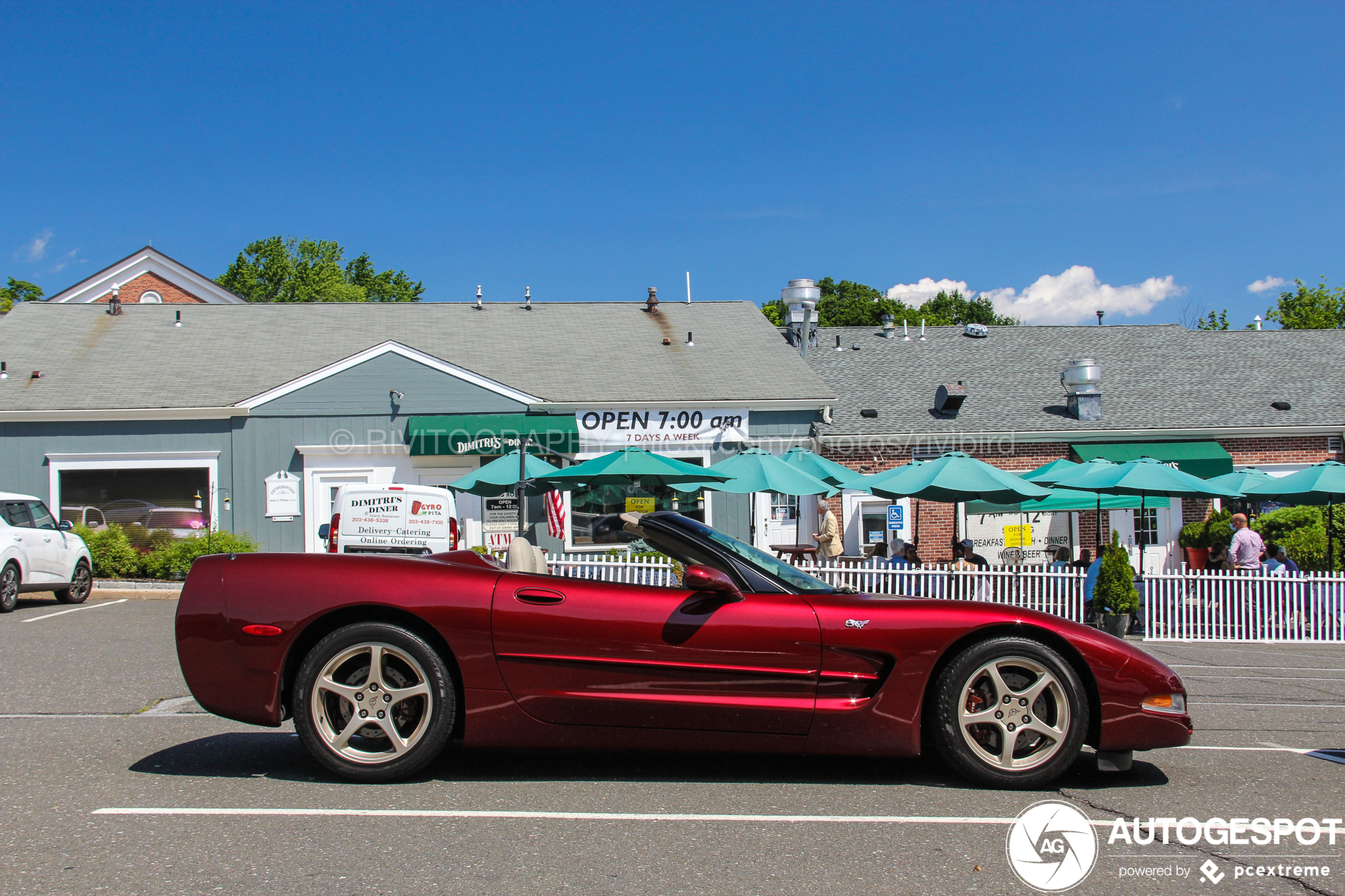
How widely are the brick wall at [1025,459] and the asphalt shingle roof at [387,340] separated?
1855mm

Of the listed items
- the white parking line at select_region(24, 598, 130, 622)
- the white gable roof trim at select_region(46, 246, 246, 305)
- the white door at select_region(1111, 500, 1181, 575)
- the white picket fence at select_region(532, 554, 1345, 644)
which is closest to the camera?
the white parking line at select_region(24, 598, 130, 622)

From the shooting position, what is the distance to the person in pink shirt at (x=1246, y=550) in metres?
13.7

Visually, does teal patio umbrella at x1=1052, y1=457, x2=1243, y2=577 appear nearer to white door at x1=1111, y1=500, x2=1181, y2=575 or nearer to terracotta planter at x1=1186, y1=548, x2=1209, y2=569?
terracotta planter at x1=1186, y1=548, x2=1209, y2=569

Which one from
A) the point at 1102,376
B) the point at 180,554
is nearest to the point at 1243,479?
the point at 1102,376

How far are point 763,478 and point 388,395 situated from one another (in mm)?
8531

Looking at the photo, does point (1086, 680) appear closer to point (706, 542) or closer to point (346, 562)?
point (706, 542)

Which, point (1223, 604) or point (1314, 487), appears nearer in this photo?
point (1223, 604)

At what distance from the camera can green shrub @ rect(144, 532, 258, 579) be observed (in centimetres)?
1633

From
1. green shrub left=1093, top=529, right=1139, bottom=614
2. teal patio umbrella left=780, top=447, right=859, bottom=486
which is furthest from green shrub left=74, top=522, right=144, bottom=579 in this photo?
green shrub left=1093, top=529, right=1139, bottom=614

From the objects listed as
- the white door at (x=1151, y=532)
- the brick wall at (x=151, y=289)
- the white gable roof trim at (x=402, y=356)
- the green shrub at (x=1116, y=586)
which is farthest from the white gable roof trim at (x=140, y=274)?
the green shrub at (x=1116, y=586)

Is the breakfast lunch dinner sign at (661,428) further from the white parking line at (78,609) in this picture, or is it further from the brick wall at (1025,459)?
the white parking line at (78,609)

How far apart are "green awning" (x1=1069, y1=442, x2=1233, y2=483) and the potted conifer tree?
8437 millimetres

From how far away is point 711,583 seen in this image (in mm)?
4414

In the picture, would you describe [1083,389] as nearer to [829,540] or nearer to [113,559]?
[829,540]
